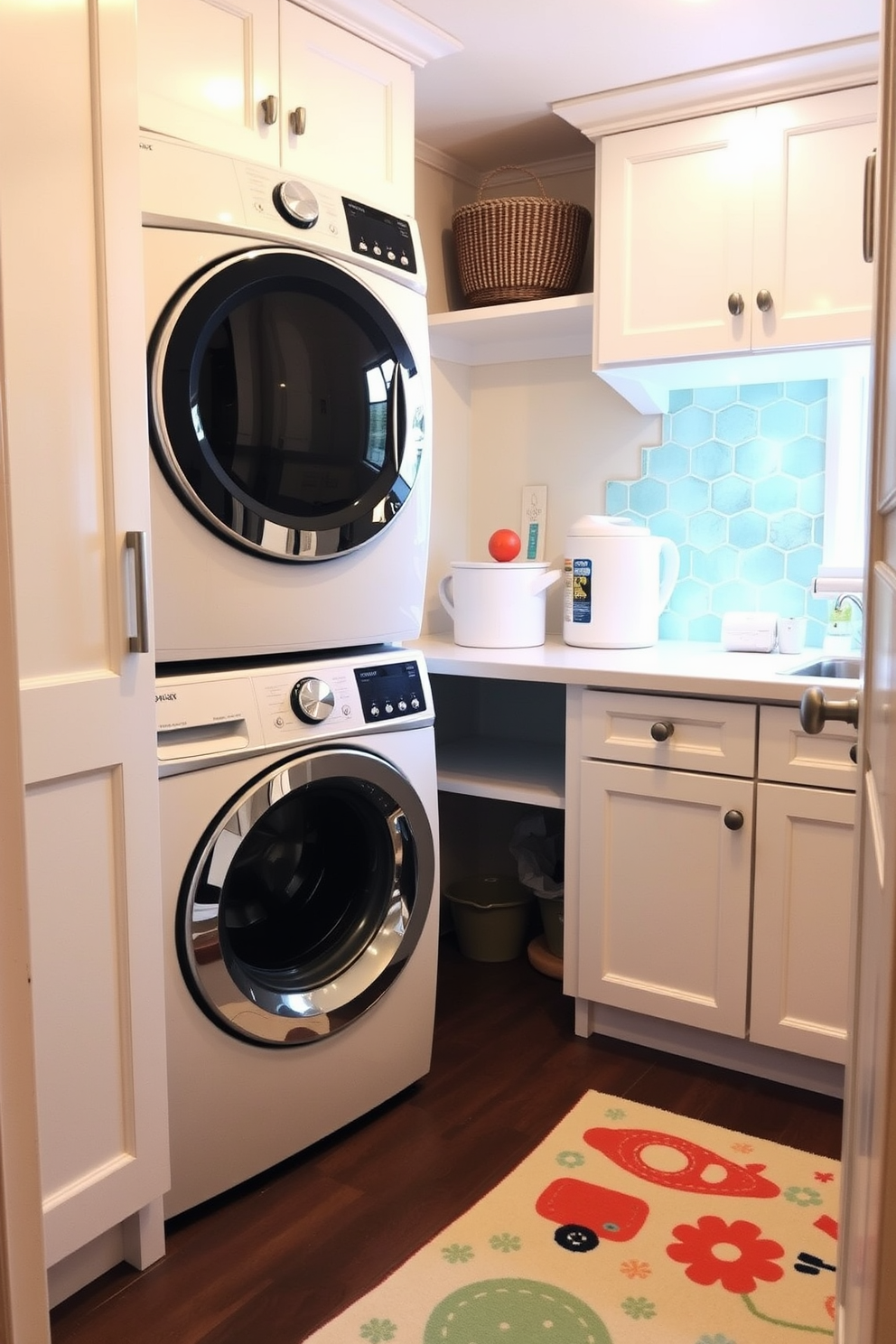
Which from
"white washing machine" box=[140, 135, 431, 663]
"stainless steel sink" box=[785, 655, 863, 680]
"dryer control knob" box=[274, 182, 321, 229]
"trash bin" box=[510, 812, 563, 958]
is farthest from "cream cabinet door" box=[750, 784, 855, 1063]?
"dryer control knob" box=[274, 182, 321, 229]

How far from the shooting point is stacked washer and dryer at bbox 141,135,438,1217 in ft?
5.51

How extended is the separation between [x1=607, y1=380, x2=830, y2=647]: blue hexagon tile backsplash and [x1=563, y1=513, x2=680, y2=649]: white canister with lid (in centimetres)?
17

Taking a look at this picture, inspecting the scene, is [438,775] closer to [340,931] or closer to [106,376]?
[340,931]

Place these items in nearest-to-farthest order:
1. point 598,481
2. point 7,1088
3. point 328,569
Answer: point 7,1088, point 328,569, point 598,481

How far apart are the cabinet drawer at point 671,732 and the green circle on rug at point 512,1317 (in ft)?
3.27

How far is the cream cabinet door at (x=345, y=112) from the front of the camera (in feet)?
6.52

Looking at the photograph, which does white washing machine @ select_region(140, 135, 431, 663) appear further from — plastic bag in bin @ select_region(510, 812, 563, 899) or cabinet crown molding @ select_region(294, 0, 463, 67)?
plastic bag in bin @ select_region(510, 812, 563, 899)

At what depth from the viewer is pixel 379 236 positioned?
200cm

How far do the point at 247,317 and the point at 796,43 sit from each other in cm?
127

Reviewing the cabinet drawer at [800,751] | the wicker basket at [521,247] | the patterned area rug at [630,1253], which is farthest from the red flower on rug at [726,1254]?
the wicker basket at [521,247]

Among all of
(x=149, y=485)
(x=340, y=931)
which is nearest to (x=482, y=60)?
(x=149, y=485)

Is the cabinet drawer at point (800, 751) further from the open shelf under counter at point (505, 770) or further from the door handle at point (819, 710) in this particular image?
the door handle at point (819, 710)

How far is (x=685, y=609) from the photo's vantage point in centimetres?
280

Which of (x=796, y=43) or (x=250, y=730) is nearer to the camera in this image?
(x=250, y=730)
